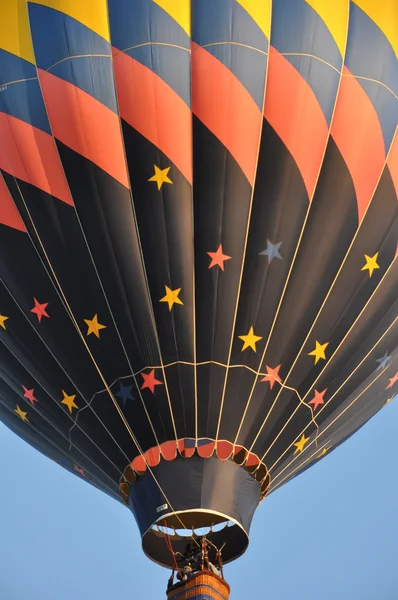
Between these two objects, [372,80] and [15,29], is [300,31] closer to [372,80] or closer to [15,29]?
[372,80]

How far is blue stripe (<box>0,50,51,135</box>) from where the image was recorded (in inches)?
309

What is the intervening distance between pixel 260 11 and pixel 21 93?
2.01 meters

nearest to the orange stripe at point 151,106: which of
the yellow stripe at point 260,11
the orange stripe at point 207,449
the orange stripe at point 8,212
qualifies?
the yellow stripe at point 260,11

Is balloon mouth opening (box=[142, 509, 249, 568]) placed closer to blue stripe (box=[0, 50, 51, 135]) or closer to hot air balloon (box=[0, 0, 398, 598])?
hot air balloon (box=[0, 0, 398, 598])

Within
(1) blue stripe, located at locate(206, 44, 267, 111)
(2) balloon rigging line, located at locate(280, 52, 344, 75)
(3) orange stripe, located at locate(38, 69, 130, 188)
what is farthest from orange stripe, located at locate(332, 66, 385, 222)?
(3) orange stripe, located at locate(38, 69, 130, 188)

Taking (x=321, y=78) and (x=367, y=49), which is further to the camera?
(x=367, y=49)

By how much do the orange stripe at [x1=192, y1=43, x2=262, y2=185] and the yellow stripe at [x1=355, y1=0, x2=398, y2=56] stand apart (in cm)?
130

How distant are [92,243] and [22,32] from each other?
181 centimetres

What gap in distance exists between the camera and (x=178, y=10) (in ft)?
25.7

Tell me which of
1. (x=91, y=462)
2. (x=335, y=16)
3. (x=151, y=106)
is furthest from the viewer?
(x=91, y=462)

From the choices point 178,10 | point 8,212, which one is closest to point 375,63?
point 178,10

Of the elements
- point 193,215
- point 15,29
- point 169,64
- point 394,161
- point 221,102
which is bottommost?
point 193,215

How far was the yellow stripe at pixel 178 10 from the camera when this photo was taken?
7.81m

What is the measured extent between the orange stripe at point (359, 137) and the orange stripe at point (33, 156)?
2.26m
